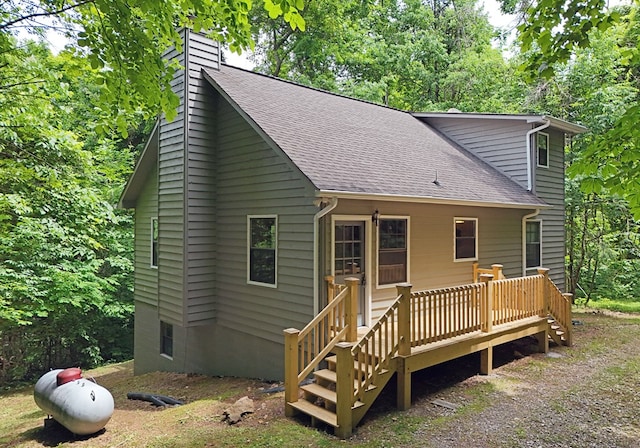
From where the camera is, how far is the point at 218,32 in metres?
5.19

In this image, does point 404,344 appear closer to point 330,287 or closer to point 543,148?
point 330,287

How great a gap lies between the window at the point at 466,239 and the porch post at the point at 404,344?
166 inches

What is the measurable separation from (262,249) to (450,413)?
14.1ft

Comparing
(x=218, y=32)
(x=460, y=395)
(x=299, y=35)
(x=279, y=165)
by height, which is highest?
(x=299, y=35)

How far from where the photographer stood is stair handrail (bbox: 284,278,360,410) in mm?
6250

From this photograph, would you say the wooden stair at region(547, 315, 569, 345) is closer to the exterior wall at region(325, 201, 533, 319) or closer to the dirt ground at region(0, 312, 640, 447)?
the dirt ground at region(0, 312, 640, 447)

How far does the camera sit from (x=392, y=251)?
8.73 metres

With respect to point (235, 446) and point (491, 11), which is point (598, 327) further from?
point (491, 11)

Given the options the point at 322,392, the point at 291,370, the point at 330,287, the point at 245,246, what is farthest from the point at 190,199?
the point at 322,392

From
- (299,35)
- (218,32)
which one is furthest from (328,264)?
(299,35)

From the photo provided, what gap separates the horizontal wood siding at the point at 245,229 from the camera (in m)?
7.66

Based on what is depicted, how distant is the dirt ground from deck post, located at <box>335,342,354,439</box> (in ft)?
0.67

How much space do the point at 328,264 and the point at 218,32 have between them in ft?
13.0

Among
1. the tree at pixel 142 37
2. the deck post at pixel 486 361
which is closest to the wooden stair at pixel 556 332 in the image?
the deck post at pixel 486 361
